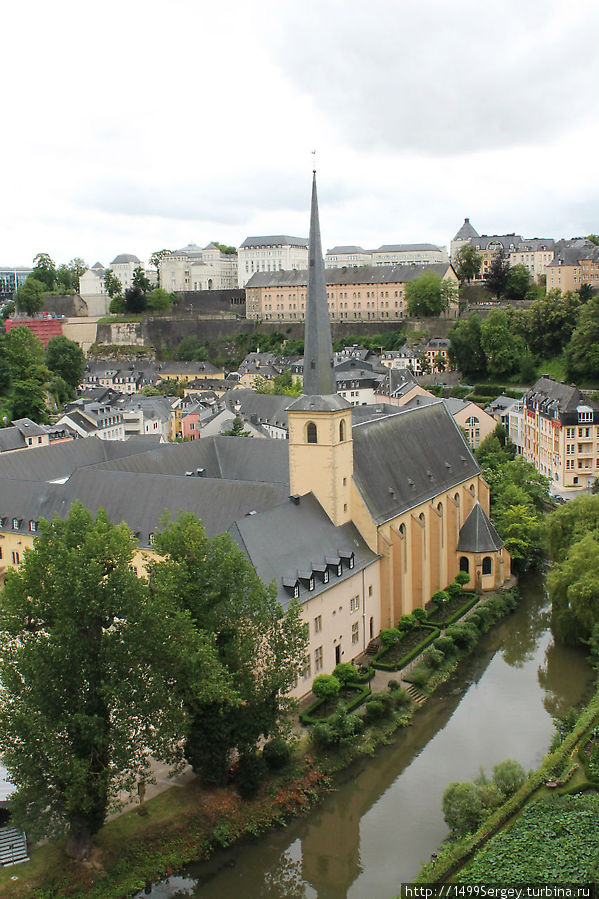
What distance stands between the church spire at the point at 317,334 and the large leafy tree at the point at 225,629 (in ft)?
41.4

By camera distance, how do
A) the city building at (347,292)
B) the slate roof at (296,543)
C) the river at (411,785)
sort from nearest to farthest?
the river at (411,785) → the slate roof at (296,543) → the city building at (347,292)

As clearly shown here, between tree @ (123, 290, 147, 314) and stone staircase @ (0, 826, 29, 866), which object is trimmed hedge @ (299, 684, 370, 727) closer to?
stone staircase @ (0, 826, 29, 866)

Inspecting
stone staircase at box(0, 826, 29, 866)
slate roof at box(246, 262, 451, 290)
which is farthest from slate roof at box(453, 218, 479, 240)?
stone staircase at box(0, 826, 29, 866)

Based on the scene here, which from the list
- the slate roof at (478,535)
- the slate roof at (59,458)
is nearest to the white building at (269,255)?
the slate roof at (59,458)

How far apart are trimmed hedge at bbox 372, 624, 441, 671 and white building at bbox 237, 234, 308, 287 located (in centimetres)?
13349

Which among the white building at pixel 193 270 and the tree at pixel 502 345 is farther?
the white building at pixel 193 270

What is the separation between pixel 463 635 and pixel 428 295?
9469 cm

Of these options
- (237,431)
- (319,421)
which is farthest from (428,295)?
(319,421)

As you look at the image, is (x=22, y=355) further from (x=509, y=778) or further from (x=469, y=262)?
(x=509, y=778)

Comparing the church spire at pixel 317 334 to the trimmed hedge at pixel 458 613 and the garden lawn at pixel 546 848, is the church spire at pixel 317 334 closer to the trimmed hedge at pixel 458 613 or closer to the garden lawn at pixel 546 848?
the trimmed hedge at pixel 458 613

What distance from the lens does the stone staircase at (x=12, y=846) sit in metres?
24.1

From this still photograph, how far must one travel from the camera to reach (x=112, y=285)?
16362 cm

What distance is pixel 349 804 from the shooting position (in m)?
28.0

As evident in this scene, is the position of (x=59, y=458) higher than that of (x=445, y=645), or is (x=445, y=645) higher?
(x=59, y=458)
